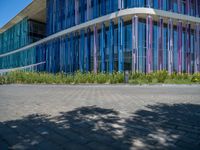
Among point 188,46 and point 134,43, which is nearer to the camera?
point 134,43

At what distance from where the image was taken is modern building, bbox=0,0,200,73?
24734 mm

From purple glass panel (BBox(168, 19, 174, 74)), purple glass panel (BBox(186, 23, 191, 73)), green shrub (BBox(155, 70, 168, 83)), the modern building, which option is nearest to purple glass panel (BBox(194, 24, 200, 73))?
the modern building

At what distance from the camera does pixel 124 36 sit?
25750 mm

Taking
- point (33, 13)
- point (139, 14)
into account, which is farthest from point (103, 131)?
point (33, 13)

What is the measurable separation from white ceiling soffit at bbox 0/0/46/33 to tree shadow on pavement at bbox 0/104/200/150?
129ft

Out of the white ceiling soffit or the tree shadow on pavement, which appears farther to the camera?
the white ceiling soffit

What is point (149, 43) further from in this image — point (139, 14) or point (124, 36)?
point (139, 14)

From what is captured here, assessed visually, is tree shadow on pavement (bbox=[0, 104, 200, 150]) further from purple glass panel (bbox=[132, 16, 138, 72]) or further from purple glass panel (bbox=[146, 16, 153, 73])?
purple glass panel (bbox=[146, 16, 153, 73])

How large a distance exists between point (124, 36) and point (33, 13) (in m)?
29.0

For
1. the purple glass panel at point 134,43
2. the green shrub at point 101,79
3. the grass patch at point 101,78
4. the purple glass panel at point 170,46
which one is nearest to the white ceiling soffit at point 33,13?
the grass patch at point 101,78

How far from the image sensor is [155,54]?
83.7ft

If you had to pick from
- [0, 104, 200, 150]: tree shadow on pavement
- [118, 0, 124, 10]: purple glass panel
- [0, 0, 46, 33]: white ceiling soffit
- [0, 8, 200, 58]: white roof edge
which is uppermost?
[0, 0, 46, 33]: white ceiling soffit

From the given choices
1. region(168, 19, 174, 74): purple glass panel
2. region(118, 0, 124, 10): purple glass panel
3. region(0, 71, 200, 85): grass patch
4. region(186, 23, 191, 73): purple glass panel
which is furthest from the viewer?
region(186, 23, 191, 73): purple glass panel

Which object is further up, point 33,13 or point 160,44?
point 33,13
